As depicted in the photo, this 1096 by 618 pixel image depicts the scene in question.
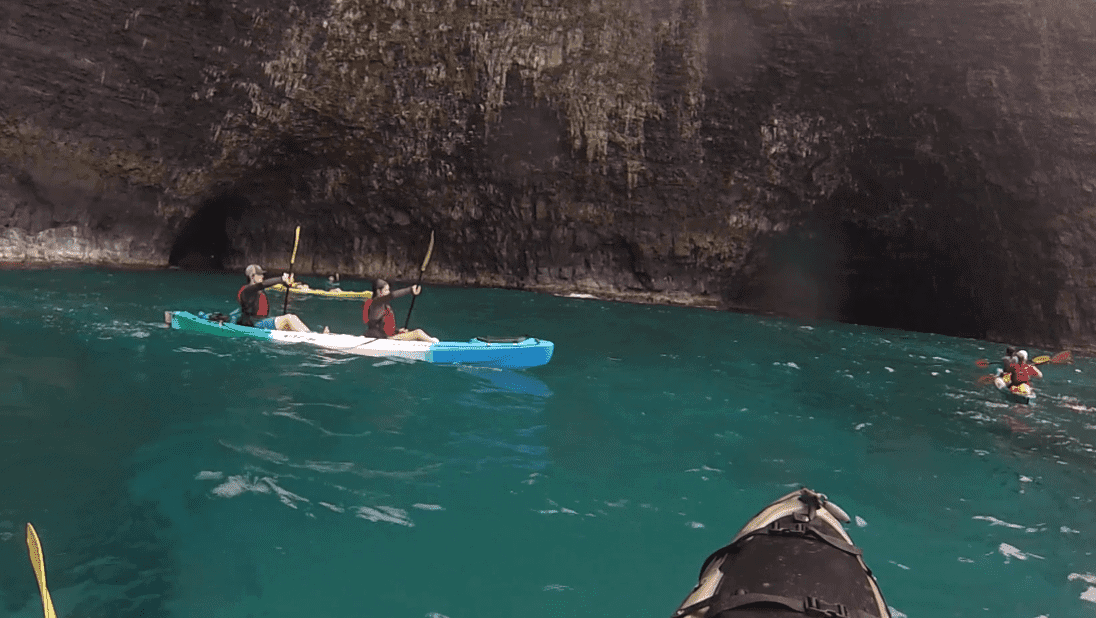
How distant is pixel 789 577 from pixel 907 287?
25.5 metres

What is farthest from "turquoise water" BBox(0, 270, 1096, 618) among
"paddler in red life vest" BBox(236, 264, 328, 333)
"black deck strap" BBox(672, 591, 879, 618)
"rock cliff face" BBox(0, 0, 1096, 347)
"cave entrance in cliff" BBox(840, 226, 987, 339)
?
"rock cliff face" BBox(0, 0, 1096, 347)

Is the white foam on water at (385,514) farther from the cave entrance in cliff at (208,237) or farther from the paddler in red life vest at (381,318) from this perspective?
the cave entrance in cliff at (208,237)

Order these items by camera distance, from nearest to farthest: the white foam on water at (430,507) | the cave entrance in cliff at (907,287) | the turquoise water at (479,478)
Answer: the turquoise water at (479,478) < the white foam on water at (430,507) < the cave entrance in cliff at (907,287)

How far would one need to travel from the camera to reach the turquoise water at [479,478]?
4773 millimetres

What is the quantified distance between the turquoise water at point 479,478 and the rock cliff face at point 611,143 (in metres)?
11.8

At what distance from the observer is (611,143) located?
83.4ft

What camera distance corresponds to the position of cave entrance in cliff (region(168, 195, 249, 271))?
2820 cm

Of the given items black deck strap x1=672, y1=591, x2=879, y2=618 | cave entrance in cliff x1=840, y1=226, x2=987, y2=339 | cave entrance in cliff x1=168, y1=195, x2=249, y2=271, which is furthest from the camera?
cave entrance in cliff x1=168, y1=195, x2=249, y2=271

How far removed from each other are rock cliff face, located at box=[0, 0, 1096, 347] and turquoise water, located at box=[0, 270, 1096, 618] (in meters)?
11.8

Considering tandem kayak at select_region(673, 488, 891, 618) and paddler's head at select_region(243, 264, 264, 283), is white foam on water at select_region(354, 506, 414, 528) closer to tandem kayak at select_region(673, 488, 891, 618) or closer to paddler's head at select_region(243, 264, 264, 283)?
tandem kayak at select_region(673, 488, 891, 618)

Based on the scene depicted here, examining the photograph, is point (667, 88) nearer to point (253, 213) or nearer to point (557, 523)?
point (253, 213)

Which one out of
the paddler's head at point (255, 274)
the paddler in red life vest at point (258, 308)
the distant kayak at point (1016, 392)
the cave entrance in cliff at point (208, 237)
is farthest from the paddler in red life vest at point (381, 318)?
the cave entrance in cliff at point (208, 237)

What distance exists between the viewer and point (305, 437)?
25.1 ft

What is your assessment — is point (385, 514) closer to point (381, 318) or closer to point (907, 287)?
point (381, 318)
